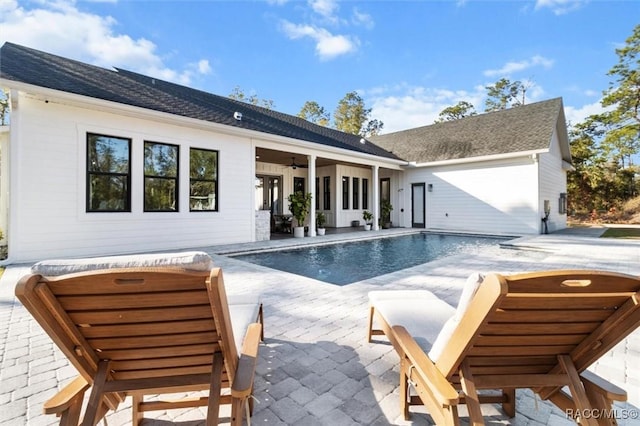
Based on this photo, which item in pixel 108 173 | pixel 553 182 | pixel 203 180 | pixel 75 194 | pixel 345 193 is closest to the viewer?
pixel 75 194

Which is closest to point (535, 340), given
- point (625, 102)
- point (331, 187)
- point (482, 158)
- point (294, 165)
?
point (294, 165)

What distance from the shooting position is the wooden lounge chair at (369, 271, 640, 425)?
1175 millimetres

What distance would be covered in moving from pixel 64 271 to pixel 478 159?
13868 mm

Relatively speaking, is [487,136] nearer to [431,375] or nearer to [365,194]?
[365,194]

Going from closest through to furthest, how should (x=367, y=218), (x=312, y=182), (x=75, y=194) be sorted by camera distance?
1. (x=75, y=194)
2. (x=312, y=182)
3. (x=367, y=218)

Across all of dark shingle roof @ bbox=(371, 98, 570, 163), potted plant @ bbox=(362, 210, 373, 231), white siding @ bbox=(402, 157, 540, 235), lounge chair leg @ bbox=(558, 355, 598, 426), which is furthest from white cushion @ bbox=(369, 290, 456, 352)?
dark shingle roof @ bbox=(371, 98, 570, 163)

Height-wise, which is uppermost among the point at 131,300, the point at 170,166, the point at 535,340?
the point at 170,166

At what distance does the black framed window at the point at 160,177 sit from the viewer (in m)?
7.42

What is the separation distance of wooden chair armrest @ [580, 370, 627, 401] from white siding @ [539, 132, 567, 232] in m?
12.5

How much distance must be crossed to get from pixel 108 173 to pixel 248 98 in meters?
24.6

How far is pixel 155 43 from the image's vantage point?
13.5 meters

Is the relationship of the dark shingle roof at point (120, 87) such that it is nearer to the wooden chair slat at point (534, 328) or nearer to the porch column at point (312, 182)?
the porch column at point (312, 182)

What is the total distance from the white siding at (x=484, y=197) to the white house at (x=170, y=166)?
0.04 metres

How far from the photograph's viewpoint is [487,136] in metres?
13.5
